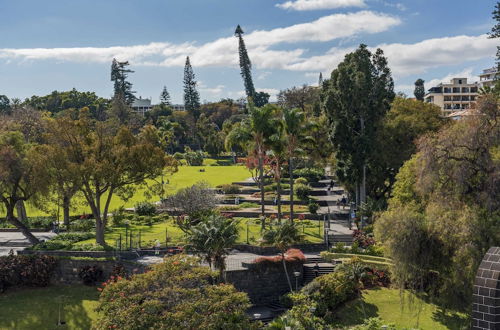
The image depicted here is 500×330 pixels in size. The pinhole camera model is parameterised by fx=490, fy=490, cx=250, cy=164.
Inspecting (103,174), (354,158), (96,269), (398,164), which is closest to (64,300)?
(96,269)

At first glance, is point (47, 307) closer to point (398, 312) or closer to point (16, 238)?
point (16, 238)

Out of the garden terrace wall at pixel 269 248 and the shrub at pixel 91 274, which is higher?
the garden terrace wall at pixel 269 248

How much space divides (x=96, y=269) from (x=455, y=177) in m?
19.8

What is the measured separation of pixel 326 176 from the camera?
208 ft

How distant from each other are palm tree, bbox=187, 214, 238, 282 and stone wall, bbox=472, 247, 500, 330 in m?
14.5

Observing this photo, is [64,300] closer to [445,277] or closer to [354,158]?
[445,277]

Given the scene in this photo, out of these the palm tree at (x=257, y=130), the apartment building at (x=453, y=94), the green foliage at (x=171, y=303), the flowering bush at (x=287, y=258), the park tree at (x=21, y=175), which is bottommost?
the flowering bush at (x=287, y=258)

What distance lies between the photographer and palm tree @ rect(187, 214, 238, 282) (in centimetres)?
2345

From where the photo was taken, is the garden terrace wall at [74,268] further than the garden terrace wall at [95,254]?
No

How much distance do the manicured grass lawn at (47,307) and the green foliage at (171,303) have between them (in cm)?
673

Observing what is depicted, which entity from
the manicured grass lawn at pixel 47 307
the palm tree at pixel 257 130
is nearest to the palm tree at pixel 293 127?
the palm tree at pixel 257 130

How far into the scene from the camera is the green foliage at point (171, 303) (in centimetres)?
1470

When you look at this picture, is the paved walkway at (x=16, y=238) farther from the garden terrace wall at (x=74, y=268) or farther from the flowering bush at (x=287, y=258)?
the flowering bush at (x=287, y=258)

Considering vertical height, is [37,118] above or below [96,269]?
above
